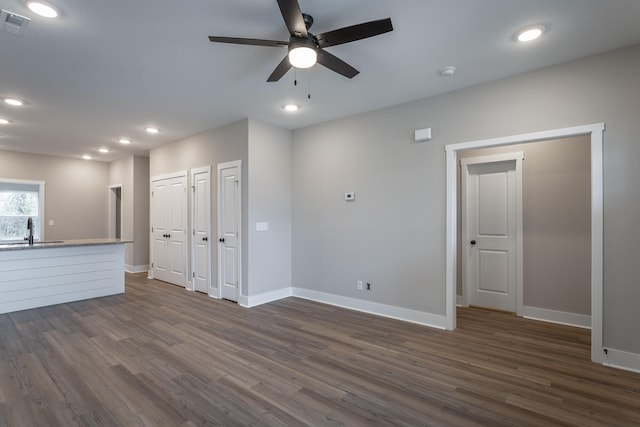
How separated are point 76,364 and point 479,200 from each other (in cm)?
518

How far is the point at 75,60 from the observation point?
2967mm

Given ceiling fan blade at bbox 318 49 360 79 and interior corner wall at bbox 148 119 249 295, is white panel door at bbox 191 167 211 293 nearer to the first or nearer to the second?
interior corner wall at bbox 148 119 249 295

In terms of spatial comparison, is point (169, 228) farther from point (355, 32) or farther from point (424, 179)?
point (355, 32)

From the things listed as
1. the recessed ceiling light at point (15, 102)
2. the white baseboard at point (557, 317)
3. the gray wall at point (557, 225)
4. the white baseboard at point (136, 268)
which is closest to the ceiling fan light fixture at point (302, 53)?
the gray wall at point (557, 225)

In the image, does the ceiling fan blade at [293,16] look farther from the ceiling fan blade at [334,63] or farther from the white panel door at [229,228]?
the white panel door at [229,228]

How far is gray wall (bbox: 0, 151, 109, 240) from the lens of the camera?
711cm

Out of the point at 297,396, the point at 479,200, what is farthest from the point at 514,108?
the point at 297,396

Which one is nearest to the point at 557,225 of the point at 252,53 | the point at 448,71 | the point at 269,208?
the point at 448,71

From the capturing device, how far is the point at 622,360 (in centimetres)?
276

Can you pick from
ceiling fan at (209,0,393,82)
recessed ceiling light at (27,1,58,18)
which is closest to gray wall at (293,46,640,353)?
ceiling fan at (209,0,393,82)

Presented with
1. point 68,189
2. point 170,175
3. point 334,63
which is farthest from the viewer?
point 68,189

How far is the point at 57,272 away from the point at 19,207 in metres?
3.64

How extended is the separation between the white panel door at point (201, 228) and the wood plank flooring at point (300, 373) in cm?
134

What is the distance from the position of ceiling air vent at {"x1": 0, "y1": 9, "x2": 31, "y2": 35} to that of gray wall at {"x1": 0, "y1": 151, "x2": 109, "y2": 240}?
635 cm
